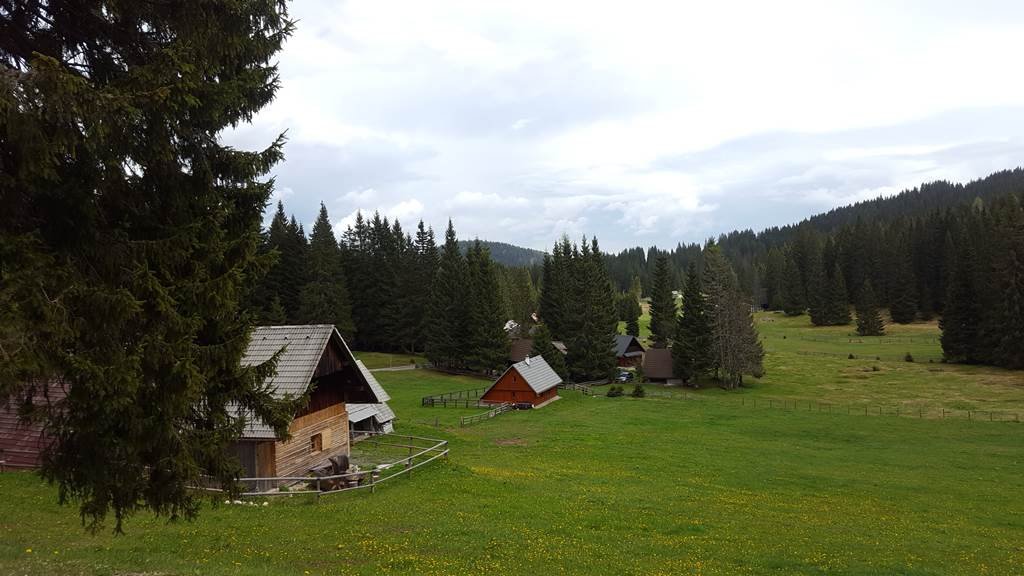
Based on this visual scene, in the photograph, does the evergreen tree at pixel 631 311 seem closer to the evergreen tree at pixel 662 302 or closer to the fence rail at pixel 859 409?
the evergreen tree at pixel 662 302

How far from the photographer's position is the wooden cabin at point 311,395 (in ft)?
68.1

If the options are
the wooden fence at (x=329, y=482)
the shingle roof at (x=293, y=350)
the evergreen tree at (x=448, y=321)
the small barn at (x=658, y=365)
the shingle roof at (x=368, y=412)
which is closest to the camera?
the wooden fence at (x=329, y=482)

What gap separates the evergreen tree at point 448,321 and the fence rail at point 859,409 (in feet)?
91.6

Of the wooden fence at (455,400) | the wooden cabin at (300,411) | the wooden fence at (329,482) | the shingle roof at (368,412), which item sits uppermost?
the wooden cabin at (300,411)

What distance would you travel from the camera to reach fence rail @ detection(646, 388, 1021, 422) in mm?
41938

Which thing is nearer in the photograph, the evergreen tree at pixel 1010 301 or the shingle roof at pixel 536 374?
the shingle roof at pixel 536 374

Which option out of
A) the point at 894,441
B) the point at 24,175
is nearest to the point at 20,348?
the point at 24,175

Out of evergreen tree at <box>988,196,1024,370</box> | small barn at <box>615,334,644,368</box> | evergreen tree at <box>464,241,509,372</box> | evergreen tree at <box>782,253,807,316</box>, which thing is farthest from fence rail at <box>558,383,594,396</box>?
evergreen tree at <box>782,253,807,316</box>

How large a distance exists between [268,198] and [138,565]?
7.96m

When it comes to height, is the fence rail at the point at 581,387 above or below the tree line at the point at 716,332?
below

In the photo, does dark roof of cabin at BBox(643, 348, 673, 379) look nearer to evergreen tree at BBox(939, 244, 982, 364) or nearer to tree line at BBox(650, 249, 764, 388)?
tree line at BBox(650, 249, 764, 388)

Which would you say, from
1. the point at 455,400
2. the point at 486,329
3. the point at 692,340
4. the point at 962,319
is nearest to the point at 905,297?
the point at 962,319

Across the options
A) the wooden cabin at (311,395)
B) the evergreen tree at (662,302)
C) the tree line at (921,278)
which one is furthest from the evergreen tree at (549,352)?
the wooden cabin at (311,395)

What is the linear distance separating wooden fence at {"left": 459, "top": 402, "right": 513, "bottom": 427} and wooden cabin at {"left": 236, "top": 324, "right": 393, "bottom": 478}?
58.4 feet
